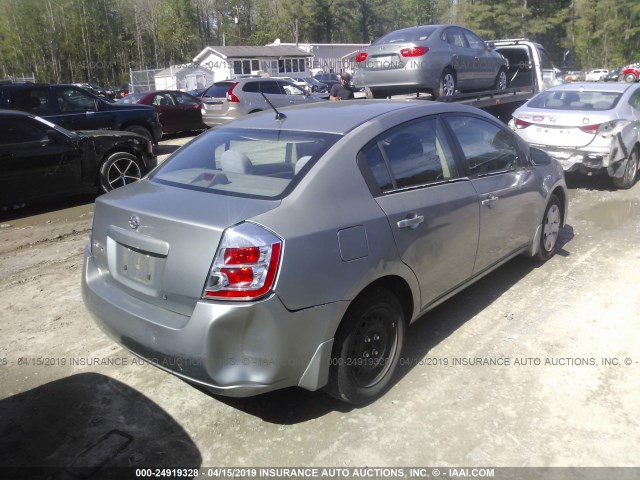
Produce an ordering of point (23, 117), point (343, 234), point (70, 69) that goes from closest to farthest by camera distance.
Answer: point (343, 234) → point (23, 117) → point (70, 69)

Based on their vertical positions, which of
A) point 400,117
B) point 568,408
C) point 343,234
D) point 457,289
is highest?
point 400,117

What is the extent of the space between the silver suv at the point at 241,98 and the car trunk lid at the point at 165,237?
12068 mm

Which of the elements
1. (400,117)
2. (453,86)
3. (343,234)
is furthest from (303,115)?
(453,86)

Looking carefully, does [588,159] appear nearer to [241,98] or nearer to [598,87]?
[598,87]

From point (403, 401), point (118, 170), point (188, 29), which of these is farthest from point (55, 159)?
point (188, 29)

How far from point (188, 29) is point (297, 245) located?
256 feet

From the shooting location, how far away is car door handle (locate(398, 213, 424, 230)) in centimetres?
310

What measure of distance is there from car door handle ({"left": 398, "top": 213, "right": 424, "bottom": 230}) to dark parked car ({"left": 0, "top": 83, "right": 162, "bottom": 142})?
9168 millimetres

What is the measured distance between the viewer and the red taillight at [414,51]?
854cm

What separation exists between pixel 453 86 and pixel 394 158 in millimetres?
6628

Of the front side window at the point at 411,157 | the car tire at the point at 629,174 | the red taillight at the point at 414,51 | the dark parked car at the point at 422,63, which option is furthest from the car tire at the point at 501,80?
the front side window at the point at 411,157

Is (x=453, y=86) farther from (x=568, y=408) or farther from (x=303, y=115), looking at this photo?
(x=568, y=408)

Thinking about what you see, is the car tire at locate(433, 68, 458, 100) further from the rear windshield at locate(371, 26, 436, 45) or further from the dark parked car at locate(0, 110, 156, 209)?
the dark parked car at locate(0, 110, 156, 209)

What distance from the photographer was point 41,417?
3.06 metres
